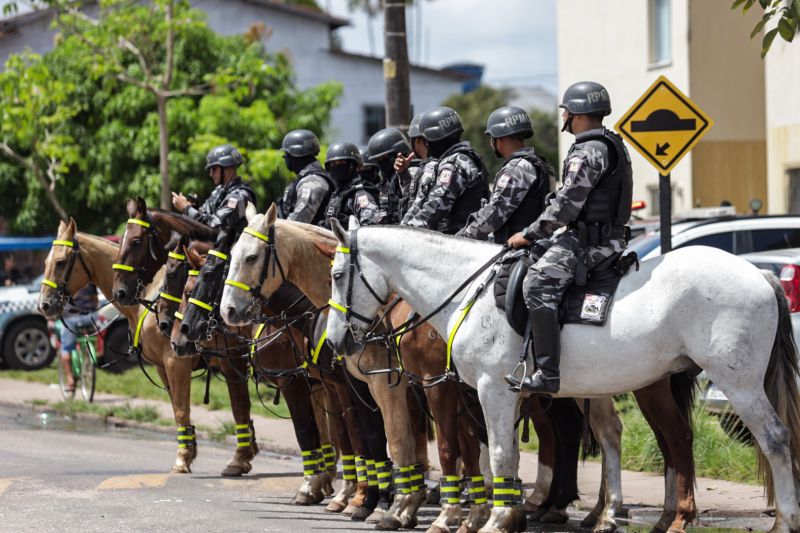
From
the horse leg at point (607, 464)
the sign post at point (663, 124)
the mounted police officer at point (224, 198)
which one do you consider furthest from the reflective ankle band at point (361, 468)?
the sign post at point (663, 124)

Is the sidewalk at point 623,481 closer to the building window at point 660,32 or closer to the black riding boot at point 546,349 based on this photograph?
the black riding boot at point 546,349

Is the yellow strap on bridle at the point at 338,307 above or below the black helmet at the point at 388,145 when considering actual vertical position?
below

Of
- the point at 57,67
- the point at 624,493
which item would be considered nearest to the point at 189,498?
the point at 624,493

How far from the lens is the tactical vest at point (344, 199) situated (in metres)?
10.9

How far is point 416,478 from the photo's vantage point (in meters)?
9.53

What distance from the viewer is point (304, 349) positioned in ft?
34.8

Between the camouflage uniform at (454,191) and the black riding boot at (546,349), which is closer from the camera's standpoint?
the black riding boot at (546,349)

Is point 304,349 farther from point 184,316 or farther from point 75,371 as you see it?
point 75,371

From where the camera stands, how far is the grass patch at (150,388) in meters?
17.7

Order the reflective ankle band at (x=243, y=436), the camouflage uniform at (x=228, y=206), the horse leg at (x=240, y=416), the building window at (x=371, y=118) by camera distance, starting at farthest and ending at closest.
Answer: the building window at (x=371, y=118) → the reflective ankle band at (x=243, y=436) → the horse leg at (x=240, y=416) → the camouflage uniform at (x=228, y=206)

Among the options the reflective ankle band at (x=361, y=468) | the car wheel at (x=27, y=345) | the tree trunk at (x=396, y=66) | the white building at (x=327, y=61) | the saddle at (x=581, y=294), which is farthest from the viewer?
the white building at (x=327, y=61)

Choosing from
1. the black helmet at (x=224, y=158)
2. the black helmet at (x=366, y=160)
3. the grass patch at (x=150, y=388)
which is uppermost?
the black helmet at (x=224, y=158)

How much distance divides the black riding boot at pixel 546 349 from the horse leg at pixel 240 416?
16.5 feet

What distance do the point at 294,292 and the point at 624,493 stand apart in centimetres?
318
